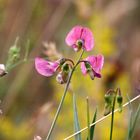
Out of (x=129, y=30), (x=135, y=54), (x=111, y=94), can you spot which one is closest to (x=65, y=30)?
(x=129, y=30)

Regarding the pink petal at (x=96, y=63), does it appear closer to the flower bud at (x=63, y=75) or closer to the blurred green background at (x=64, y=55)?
the flower bud at (x=63, y=75)

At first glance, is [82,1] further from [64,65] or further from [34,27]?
[64,65]

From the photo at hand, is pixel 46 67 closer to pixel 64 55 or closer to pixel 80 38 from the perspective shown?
pixel 80 38

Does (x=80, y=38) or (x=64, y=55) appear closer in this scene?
(x=80, y=38)

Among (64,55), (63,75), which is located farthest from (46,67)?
(64,55)

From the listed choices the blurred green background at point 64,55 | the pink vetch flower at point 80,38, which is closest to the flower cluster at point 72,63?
the pink vetch flower at point 80,38

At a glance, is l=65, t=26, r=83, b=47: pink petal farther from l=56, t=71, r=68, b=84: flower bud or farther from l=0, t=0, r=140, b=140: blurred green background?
l=0, t=0, r=140, b=140: blurred green background

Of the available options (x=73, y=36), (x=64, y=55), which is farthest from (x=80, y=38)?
(x=64, y=55)

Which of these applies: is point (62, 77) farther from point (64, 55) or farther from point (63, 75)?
point (64, 55)
